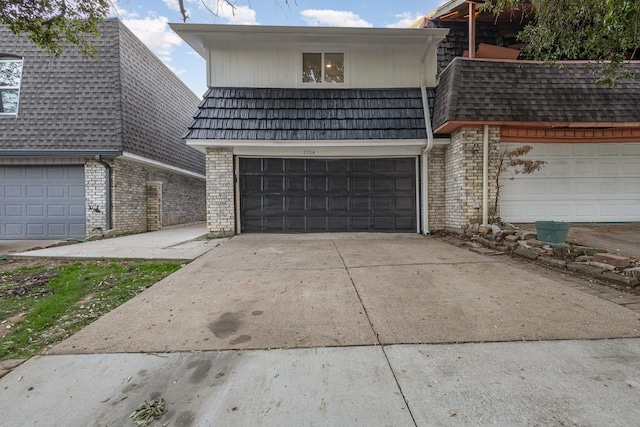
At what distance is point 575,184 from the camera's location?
6914 millimetres

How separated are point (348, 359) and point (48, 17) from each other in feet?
22.5

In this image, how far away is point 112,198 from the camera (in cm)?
838

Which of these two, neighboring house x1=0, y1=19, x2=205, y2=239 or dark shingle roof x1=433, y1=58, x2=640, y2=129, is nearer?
dark shingle roof x1=433, y1=58, x2=640, y2=129

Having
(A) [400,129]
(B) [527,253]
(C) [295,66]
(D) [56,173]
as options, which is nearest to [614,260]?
(B) [527,253]

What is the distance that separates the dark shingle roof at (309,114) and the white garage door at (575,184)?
275 centimetres

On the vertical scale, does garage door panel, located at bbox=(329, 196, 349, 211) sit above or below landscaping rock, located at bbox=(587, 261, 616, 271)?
above

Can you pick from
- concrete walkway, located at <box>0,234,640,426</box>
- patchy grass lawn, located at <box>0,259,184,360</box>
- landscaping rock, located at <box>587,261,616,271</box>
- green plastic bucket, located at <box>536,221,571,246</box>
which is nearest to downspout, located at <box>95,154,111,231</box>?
patchy grass lawn, located at <box>0,259,184,360</box>

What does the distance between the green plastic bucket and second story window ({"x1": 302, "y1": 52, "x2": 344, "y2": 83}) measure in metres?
6.09

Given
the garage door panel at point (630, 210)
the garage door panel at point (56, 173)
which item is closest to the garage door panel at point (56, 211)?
the garage door panel at point (56, 173)

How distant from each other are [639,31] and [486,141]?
2.81 metres

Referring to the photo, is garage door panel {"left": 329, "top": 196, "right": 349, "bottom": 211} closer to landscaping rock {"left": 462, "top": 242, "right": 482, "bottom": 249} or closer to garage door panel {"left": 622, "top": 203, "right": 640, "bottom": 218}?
landscaping rock {"left": 462, "top": 242, "right": 482, "bottom": 249}

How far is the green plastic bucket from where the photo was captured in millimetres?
4586

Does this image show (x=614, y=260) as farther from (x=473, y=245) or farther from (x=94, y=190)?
(x=94, y=190)

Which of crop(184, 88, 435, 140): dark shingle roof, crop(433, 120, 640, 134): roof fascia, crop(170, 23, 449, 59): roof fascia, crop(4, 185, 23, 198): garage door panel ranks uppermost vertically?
crop(170, 23, 449, 59): roof fascia
